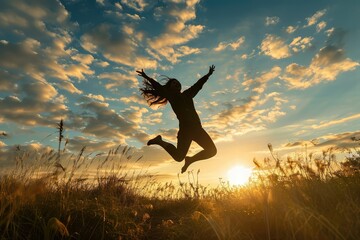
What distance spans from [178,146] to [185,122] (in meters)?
0.66

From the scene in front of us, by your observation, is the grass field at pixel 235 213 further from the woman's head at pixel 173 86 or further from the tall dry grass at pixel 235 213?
the woman's head at pixel 173 86

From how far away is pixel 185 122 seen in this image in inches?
280

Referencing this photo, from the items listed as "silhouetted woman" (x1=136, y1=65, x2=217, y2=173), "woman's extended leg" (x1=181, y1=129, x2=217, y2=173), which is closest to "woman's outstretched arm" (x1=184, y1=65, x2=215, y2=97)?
"silhouetted woman" (x1=136, y1=65, x2=217, y2=173)

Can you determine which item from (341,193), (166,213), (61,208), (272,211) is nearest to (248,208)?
(272,211)

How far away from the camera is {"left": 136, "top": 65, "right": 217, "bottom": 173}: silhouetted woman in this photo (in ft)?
23.4

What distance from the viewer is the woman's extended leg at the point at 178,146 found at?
23.9 ft

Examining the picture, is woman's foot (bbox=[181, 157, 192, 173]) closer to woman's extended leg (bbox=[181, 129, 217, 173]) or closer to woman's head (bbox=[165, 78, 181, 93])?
woman's extended leg (bbox=[181, 129, 217, 173])

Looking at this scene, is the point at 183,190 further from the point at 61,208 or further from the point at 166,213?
the point at 61,208

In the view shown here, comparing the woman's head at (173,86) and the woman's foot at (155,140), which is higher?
the woman's head at (173,86)

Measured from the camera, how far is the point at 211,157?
7312 mm

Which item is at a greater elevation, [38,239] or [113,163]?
[113,163]

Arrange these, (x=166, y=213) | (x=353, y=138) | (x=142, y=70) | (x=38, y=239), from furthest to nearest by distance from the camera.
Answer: (x=142, y=70) < (x=166, y=213) < (x=353, y=138) < (x=38, y=239)

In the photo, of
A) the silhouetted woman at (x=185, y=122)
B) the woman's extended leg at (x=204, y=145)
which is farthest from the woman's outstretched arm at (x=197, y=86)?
the woman's extended leg at (x=204, y=145)

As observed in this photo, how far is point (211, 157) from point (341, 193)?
348cm
